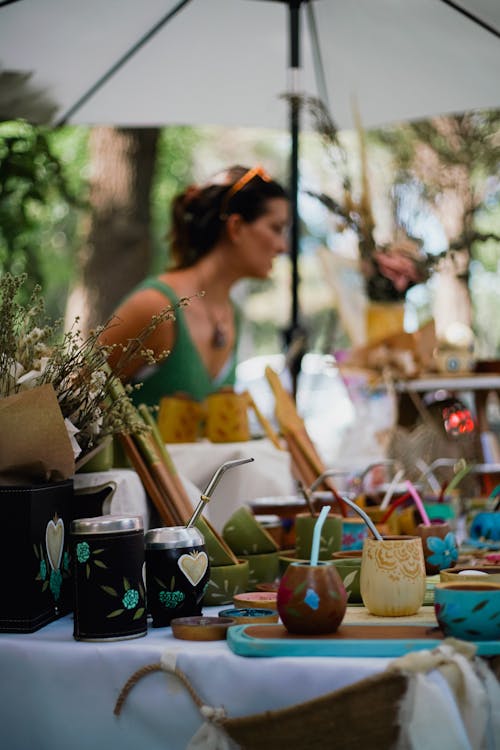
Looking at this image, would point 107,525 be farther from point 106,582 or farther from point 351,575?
point 351,575

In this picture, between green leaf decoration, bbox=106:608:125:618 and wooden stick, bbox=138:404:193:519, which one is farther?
wooden stick, bbox=138:404:193:519

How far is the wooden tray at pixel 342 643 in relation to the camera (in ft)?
4.25

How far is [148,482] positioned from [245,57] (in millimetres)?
1969

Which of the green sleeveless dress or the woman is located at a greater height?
the woman

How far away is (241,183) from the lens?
320 centimetres

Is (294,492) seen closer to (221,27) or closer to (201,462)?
(201,462)

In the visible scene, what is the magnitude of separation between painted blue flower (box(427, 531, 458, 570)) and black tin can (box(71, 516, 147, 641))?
0.66 m

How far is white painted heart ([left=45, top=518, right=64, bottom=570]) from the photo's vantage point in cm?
158

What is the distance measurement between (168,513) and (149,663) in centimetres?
53

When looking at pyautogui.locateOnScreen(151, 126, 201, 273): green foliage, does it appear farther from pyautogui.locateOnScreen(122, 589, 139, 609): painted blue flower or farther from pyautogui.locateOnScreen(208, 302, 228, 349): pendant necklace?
pyautogui.locateOnScreen(122, 589, 139, 609): painted blue flower

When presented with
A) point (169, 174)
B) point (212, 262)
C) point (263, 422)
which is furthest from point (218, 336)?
point (169, 174)

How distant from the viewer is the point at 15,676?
147 cm

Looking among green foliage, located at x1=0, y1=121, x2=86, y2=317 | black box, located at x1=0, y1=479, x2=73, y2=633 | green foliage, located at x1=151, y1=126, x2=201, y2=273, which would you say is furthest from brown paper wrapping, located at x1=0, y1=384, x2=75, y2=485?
green foliage, located at x1=151, y1=126, x2=201, y2=273

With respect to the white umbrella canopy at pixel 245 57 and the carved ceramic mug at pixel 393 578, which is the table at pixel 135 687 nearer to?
the carved ceramic mug at pixel 393 578
